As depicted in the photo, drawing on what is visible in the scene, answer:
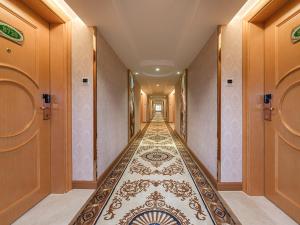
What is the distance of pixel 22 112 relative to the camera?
1.77 metres

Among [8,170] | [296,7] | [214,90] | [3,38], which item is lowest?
[8,170]

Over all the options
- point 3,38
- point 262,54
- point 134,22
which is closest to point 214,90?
point 262,54

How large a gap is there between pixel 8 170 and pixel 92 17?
2078 millimetres

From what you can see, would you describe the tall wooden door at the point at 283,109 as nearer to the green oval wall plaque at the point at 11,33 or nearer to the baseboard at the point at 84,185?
the baseboard at the point at 84,185

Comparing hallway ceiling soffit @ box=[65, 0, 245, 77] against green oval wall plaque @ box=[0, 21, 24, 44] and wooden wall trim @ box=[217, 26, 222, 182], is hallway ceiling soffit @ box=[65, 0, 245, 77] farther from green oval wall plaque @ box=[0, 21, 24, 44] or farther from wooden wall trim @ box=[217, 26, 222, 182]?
green oval wall plaque @ box=[0, 21, 24, 44]

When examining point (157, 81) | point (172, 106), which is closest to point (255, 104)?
point (157, 81)

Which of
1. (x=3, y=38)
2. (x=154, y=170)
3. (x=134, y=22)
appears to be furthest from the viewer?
(x=154, y=170)

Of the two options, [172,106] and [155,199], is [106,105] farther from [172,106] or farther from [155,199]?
[172,106]

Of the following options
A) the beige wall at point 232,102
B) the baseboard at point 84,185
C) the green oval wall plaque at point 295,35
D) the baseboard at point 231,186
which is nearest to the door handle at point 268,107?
the beige wall at point 232,102

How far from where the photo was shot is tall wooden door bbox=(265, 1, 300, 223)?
1.66 meters

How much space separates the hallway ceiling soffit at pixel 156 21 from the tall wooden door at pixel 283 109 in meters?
0.58

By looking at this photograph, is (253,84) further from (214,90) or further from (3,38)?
(3,38)

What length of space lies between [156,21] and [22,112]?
2.12 metres

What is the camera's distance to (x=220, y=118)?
7.54ft
